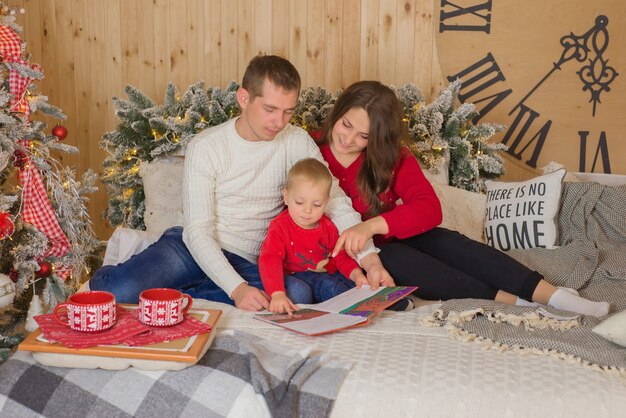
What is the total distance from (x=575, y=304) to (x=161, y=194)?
1.37m

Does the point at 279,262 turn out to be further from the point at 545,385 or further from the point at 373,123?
the point at 545,385

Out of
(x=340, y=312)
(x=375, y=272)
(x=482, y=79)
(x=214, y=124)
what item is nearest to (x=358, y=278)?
(x=375, y=272)

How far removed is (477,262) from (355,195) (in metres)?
0.44

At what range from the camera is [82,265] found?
7.52ft

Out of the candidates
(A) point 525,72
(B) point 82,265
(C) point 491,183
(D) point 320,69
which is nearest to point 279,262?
(B) point 82,265

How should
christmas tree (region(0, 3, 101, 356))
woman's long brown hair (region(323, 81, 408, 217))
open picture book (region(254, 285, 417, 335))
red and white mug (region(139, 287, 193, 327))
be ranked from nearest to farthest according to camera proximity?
red and white mug (region(139, 287, 193, 327))
open picture book (region(254, 285, 417, 335))
christmas tree (region(0, 3, 101, 356))
woman's long brown hair (region(323, 81, 408, 217))

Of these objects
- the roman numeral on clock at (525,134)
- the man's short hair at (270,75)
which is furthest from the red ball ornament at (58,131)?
the roman numeral on clock at (525,134)

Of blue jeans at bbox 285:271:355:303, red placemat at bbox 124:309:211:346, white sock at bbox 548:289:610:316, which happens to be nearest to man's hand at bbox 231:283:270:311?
blue jeans at bbox 285:271:355:303

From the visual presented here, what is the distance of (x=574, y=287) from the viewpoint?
2070 millimetres

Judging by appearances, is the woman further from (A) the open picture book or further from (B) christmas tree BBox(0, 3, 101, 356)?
(B) christmas tree BBox(0, 3, 101, 356)

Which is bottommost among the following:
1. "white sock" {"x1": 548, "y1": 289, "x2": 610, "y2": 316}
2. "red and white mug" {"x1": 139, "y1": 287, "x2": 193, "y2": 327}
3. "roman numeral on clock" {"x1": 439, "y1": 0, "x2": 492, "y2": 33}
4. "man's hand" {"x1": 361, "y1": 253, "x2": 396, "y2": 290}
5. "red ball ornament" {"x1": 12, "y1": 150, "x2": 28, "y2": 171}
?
"white sock" {"x1": 548, "y1": 289, "x2": 610, "y2": 316}

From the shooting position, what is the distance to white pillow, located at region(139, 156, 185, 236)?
2408 mm

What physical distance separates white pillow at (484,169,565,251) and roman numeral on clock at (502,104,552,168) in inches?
23.1

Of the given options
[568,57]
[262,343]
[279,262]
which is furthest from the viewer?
[568,57]
